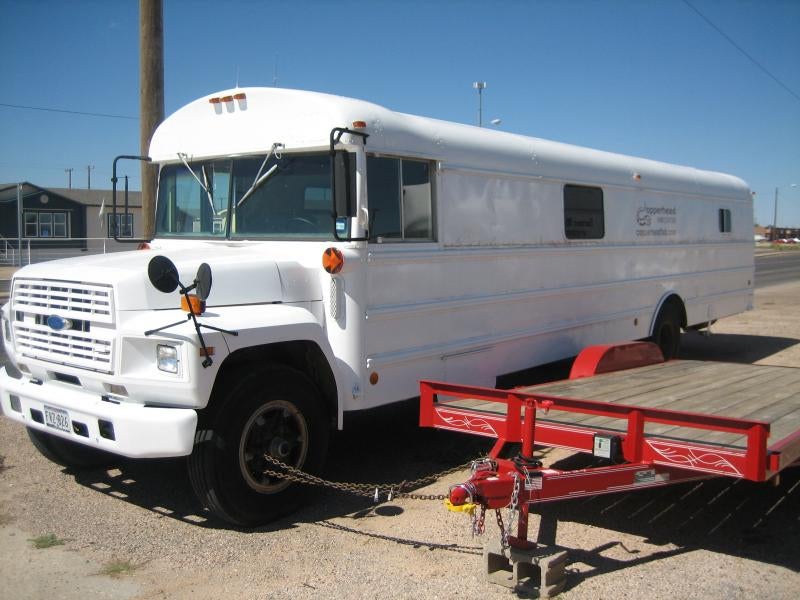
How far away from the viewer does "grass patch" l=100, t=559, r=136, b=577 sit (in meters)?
4.19

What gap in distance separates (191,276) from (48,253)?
26220 millimetres

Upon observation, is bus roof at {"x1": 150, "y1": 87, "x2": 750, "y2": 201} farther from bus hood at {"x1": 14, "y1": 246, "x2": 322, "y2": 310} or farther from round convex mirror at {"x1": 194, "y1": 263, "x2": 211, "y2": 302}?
round convex mirror at {"x1": 194, "y1": 263, "x2": 211, "y2": 302}

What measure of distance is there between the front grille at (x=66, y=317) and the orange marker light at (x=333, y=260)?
1315mm

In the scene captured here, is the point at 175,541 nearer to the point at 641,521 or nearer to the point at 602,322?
the point at 641,521

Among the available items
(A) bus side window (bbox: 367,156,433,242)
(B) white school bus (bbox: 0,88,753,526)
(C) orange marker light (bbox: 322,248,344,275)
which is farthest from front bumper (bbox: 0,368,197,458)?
(A) bus side window (bbox: 367,156,433,242)

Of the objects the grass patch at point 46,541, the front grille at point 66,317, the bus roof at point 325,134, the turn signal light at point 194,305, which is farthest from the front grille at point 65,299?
the bus roof at point 325,134

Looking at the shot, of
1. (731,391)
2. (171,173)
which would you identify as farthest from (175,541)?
(731,391)

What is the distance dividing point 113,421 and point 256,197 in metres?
1.94

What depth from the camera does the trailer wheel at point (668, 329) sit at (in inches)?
363

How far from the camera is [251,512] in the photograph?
4.70 metres

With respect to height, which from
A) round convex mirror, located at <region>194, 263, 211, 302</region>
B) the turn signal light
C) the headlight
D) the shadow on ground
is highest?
round convex mirror, located at <region>194, 263, 211, 302</region>

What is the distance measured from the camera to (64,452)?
225 inches

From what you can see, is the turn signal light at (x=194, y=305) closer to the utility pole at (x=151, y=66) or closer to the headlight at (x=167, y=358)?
the headlight at (x=167, y=358)

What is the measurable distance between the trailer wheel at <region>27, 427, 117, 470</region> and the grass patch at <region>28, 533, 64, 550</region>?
43.5 inches
